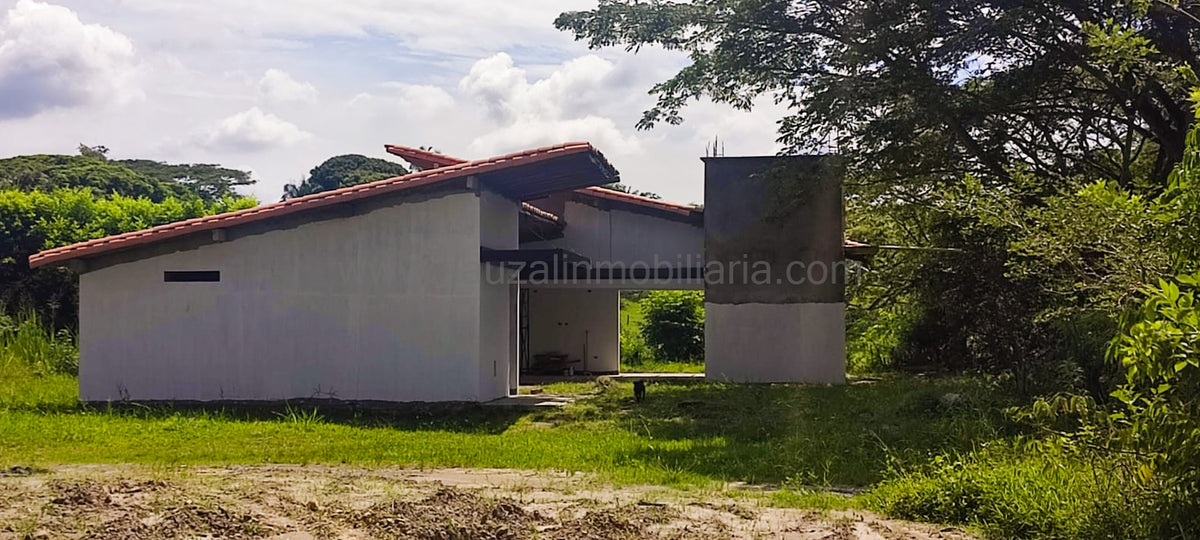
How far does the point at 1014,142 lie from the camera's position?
643 inches

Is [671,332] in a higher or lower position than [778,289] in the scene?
lower

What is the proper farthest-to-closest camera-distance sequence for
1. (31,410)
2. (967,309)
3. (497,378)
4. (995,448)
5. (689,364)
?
(689,364), (967,309), (497,378), (31,410), (995,448)

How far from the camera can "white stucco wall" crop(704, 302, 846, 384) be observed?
64.0 feet

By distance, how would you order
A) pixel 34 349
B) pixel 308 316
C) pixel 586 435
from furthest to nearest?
pixel 34 349
pixel 308 316
pixel 586 435

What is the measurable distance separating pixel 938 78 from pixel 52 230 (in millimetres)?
18596

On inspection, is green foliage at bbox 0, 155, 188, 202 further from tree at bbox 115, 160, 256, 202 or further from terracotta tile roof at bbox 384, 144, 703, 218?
terracotta tile roof at bbox 384, 144, 703, 218

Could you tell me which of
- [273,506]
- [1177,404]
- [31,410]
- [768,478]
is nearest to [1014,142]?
[768,478]

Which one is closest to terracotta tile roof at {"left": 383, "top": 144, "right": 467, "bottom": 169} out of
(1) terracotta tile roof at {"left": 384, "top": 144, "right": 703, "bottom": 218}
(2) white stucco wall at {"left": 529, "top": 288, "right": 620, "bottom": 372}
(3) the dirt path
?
(1) terracotta tile roof at {"left": 384, "top": 144, "right": 703, "bottom": 218}

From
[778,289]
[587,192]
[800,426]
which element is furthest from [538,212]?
[800,426]

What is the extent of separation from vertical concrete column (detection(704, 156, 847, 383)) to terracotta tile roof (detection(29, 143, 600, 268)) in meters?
5.27

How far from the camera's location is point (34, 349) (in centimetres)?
2000

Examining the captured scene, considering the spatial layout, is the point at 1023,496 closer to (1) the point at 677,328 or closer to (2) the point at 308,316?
(2) the point at 308,316

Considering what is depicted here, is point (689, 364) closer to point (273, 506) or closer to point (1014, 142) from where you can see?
point (1014, 142)

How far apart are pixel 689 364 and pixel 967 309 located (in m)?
9.79
